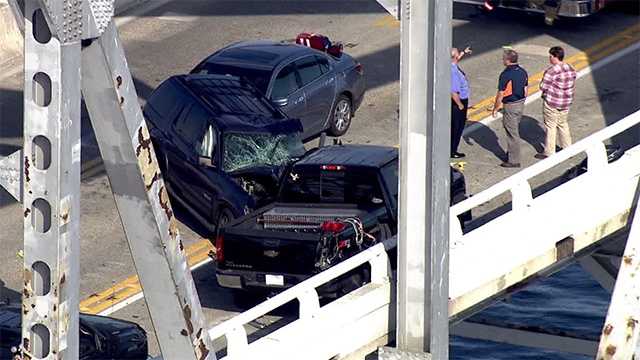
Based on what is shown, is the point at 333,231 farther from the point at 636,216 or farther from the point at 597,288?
the point at 597,288

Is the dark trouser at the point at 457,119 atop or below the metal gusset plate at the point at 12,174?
below

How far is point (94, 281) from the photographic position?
19.4m

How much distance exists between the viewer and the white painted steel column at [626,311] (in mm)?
12414

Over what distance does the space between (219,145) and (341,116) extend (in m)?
3.76

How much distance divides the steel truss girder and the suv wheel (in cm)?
1586

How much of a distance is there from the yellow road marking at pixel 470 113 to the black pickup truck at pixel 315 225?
4.56 ft

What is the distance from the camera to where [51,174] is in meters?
6.80

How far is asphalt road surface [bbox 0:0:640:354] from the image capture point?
66.3 feet

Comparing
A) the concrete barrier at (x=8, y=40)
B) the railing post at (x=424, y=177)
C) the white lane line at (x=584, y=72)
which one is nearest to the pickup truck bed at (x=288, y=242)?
the white lane line at (x=584, y=72)

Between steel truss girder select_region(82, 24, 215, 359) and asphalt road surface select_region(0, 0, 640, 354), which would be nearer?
steel truss girder select_region(82, 24, 215, 359)

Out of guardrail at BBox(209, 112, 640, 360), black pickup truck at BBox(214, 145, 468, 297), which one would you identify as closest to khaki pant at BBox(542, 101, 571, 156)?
black pickup truck at BBox(214, 145, 468, 297)

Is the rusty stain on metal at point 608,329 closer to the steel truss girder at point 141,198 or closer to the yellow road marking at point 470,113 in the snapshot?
the steel truss girder at point 141,198

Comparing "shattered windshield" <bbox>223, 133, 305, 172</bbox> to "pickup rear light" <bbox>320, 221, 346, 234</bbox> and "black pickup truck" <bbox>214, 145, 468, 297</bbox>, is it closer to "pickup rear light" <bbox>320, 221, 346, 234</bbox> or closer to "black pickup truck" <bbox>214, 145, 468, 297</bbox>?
"black pickup truck" <bbox>214, 145, 468, 297</bbox>

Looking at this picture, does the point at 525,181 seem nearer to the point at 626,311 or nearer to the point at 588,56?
the point at 626,311
